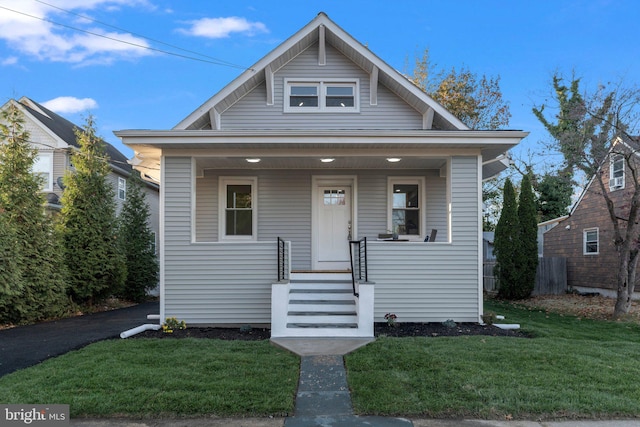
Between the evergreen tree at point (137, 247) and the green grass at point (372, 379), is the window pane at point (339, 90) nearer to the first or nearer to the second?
the green grass at point (372, 379)

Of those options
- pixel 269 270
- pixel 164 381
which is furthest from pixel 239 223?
pixel 164 381

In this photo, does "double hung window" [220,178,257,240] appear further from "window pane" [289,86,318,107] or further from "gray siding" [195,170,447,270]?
"window pane" [289,86,318,107]

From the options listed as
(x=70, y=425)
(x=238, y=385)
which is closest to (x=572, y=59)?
(x=238, y=385)

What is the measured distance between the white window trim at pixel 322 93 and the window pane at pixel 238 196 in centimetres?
202

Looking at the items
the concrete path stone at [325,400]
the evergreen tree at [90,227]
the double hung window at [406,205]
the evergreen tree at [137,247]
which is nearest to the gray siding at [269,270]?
the double hung window at [406,205]

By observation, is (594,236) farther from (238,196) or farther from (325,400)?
(325,400)

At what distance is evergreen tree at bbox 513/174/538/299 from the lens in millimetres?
13516

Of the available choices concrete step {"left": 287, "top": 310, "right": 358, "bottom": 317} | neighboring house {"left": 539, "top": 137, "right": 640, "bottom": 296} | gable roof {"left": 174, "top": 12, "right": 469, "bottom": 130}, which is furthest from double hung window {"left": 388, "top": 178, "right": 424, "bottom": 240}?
neighboring house {"left": 539, "top": 137, "right": 640, "bottom": 296}

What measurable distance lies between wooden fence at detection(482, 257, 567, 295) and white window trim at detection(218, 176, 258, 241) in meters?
9.73

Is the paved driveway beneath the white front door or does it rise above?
beneath

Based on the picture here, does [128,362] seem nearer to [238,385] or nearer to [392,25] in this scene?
[238,385]

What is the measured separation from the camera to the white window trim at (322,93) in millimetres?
9180

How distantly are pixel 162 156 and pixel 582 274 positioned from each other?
50.1 ft

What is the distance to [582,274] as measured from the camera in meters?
15.4
